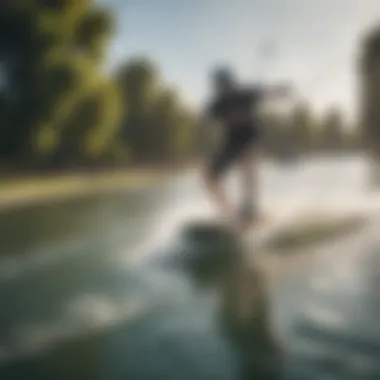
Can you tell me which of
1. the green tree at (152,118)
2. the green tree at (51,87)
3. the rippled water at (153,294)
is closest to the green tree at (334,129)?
the rippled water at (153,294)

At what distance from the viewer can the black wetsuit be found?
1.37m

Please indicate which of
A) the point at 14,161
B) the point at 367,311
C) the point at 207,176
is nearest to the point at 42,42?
the point at 14,161

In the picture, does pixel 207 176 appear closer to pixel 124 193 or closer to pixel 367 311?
pixel 124 193

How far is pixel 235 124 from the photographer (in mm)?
1382

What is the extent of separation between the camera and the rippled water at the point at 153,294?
4.11 ft

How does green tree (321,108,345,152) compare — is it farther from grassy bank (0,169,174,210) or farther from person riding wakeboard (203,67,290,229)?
grassy bank (0,169,174,210)

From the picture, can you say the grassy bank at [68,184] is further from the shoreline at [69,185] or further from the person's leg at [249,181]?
the person's leg at [249,181]

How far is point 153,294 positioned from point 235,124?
0.43 meters

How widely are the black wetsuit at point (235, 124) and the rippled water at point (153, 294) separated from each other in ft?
0.25

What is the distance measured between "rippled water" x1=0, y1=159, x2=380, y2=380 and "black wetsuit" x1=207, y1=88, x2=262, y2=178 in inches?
3.0

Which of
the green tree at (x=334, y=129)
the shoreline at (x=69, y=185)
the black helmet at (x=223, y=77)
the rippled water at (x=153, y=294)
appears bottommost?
the rippled water at (x=153, y=294)

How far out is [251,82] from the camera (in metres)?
1.36

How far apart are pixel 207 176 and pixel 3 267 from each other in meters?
0.52

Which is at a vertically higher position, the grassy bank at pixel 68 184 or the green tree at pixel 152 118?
the green tree at pixel 152 118
